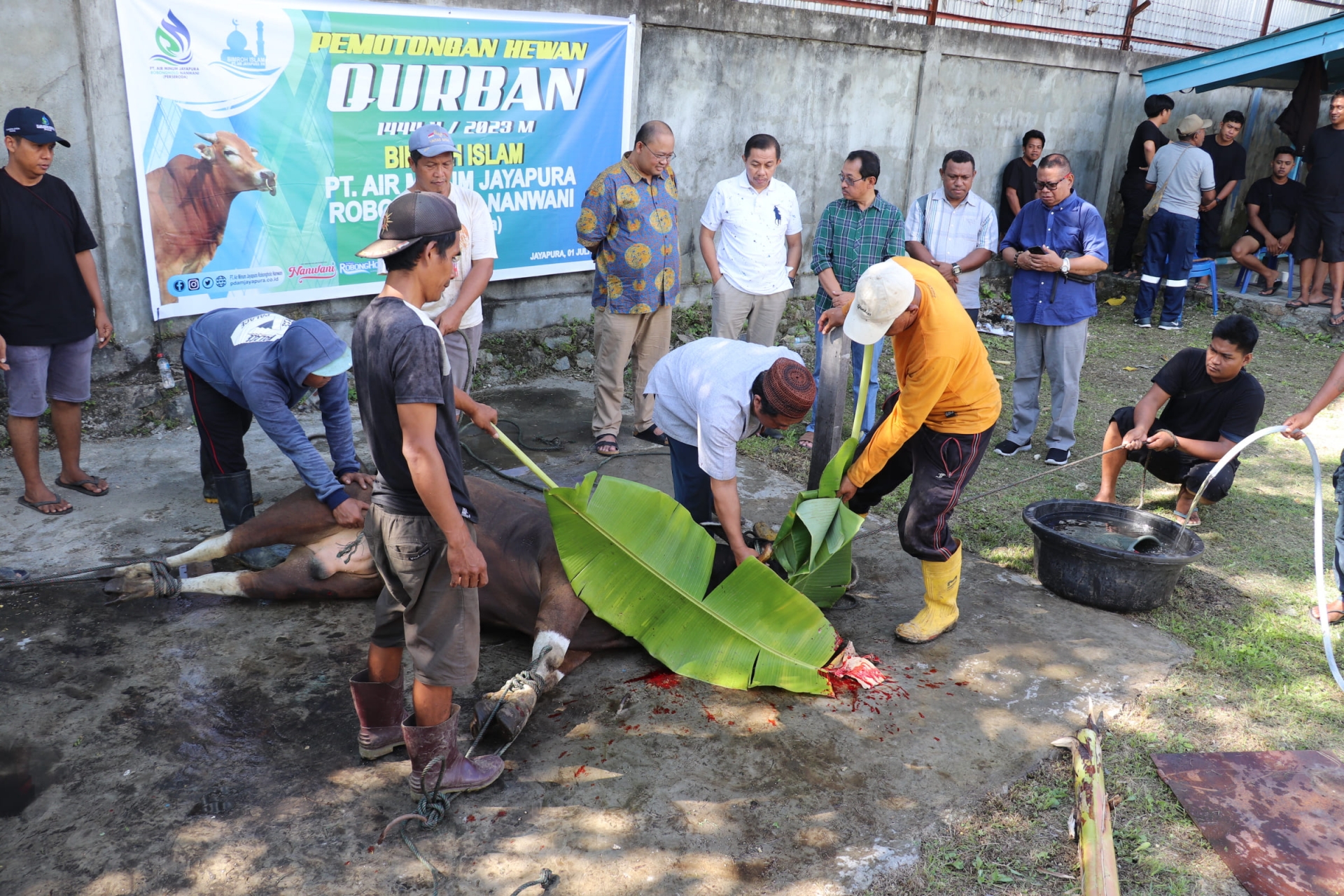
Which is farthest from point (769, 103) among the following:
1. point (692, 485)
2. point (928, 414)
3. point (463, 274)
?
point (928, 414)

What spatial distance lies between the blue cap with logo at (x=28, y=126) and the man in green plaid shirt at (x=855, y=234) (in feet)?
14.2

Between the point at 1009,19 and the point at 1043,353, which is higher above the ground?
the point at 1009,19

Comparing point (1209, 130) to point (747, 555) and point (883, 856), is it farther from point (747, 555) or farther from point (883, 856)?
point (883, 856)

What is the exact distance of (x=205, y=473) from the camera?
4863 millimetres

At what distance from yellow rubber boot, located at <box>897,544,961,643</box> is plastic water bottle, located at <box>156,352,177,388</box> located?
16.0ft

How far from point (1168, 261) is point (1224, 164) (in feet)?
6.45

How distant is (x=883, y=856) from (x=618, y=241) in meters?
4.20

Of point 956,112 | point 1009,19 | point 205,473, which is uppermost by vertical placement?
point 1009,19

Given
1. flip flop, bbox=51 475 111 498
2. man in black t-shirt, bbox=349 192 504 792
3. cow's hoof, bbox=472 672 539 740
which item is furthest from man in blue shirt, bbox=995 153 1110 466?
flip flop, bbox=51 475 111 498

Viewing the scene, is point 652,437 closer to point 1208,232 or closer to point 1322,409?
point 1322,409

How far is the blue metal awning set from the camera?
9.75 m

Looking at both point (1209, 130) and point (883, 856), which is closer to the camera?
point (883, 856)

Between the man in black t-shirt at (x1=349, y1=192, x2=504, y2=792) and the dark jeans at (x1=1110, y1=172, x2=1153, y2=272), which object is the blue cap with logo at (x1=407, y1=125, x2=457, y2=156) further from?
the dark jeans at (x1=1110, y1=172, x2=1153, y2=272)

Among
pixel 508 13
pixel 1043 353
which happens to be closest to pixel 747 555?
pixel 1043 353
